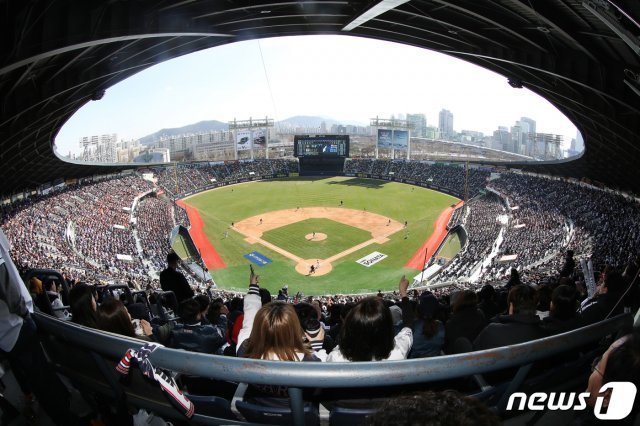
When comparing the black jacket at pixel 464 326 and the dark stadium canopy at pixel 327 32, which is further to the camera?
the dark stadium canopy at pixel 327 32

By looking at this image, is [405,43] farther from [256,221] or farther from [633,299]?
[256,221]

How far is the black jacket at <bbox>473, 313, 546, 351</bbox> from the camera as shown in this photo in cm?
341

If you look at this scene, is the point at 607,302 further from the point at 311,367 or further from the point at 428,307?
the point at 311,367

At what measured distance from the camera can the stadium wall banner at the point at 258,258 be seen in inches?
1229

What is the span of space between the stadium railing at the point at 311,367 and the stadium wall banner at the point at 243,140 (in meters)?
81.8

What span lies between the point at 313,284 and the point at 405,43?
56.8 ft

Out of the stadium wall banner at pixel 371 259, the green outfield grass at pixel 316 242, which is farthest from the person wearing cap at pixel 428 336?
the green outfield grass at pixel 316 242

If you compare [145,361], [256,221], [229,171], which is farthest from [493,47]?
[229,171]

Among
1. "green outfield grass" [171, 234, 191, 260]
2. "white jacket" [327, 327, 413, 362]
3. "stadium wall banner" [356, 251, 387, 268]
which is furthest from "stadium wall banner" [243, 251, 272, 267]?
"white jacket" [327, 327, 413, 362]

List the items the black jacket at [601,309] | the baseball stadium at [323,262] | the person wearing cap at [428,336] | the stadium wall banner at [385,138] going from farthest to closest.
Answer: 1. the stadium wall banner at [385,138]
2. the black jacket at [601,309]
3. the person wearing cap at [428,336]
4. the baseball stadium at [323,262]

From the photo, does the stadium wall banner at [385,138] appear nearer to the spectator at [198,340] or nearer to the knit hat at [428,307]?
the knit hat at [428,307]

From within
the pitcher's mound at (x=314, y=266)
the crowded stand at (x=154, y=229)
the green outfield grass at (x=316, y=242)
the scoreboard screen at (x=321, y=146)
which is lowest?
the pitcher's mound at (x=314, y=266)

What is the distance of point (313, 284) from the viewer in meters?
27.2

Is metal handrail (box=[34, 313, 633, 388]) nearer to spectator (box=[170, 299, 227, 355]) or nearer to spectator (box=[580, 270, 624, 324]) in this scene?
spectator (box=[170, 299, 227, 355])
